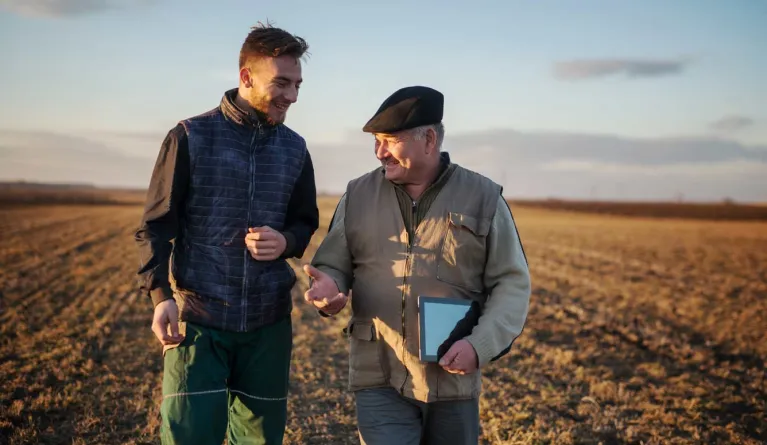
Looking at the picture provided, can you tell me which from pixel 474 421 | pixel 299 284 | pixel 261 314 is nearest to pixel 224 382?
pixel 261 314

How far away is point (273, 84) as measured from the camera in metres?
3.34

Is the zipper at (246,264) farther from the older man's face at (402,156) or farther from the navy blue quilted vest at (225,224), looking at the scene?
the older man's face at (402,156)

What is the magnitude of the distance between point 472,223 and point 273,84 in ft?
3.68

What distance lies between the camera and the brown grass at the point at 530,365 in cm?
605

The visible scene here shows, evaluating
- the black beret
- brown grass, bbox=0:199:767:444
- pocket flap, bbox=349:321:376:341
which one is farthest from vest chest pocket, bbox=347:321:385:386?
brown grass, bbox=0:199:767:444

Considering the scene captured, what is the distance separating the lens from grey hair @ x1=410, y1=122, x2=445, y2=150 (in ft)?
10.7

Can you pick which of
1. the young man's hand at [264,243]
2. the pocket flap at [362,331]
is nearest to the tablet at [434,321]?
the pocket flap at [362,331]

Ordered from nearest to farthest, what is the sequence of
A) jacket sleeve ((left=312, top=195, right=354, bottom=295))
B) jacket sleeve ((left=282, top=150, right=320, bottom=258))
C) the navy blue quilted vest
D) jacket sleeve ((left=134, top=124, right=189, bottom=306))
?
jacket sleeve ((left=134, top=124, right=189, bottom=306)), the navy blue quilted vest, jacket sleeve ((left=312, top=195, right=354, bottom=295)), jacket sleeve ((left=282, top=150, right=320, bottom=258))

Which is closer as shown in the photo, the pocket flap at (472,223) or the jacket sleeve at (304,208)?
the pocket flap at (472,223)

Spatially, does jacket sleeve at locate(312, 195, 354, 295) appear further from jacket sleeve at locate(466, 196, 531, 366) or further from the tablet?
jacket sleeve at locate(466, 196, 531, 366)

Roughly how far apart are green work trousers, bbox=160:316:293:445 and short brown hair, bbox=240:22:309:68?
129cm

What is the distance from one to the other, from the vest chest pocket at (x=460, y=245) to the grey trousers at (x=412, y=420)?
57cm

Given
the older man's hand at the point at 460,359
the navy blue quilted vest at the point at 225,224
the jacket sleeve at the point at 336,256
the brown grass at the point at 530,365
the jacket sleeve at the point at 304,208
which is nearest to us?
the older man's hand at the point at 460,359

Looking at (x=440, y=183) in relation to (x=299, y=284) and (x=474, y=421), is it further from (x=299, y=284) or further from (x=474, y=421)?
(x=299, y=284)
